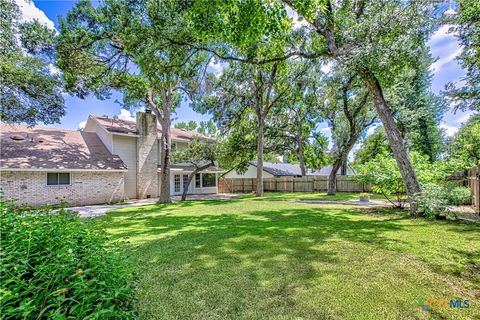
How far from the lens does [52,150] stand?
15.2m

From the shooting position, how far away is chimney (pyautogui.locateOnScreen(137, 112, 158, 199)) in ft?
61.3

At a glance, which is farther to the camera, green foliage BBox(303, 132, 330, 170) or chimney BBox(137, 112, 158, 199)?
green foliage BBox(303, 132, 330, 170)

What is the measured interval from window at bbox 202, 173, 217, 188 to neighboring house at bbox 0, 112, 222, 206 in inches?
75.4

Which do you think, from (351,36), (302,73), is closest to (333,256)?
(351,36)

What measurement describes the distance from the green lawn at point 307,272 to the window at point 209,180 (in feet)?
55.7

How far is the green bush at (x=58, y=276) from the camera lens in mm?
1631

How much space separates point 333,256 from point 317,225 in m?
3.00

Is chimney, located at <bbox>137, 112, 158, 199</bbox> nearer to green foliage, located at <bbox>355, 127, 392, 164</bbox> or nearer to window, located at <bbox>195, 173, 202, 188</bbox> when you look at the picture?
window, located at <bbox>195, 173, 202, 188</bbox>

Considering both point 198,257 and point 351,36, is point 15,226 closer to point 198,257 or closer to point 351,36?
point 198,257

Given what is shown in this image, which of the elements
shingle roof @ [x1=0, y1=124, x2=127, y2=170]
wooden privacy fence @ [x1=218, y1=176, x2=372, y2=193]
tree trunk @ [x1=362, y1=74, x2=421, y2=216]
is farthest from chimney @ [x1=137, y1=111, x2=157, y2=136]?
tree trunk @ [x1=362, y1=74, x2=421, y2=216]

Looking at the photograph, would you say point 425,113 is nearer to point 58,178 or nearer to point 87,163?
point 87,163

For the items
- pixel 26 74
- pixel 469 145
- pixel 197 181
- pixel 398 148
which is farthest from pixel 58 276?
pixel 469 145

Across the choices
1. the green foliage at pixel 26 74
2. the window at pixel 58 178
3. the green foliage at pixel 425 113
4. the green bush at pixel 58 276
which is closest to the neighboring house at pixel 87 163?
the window at pixel 58 178

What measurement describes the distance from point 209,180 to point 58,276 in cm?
2274
